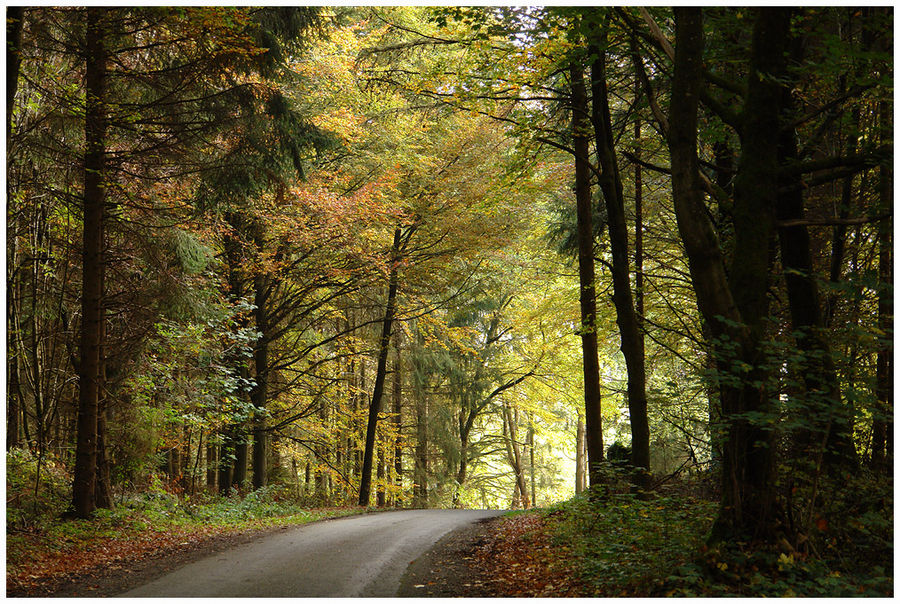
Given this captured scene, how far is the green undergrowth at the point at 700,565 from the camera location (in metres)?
4.67

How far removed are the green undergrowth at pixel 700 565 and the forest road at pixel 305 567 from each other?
222 cm

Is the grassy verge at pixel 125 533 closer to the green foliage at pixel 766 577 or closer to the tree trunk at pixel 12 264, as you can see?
the tree trunk at pixel 12 264

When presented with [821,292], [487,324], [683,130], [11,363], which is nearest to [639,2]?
[683,130]

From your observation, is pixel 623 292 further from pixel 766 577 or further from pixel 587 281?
pixel 766 577

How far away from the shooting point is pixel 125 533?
29.9 ft

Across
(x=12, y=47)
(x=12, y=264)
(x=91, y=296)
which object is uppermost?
(x=12, y=47)

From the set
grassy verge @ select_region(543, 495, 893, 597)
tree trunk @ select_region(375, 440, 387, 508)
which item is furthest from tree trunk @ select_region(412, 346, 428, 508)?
grassy verge @ select_region(543, 495, 893, 597)

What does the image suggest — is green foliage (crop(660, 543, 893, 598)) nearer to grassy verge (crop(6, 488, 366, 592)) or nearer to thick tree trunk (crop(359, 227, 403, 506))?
grassy verge (crop(6, 488, 366, 592))

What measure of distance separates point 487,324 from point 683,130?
61.9 feet

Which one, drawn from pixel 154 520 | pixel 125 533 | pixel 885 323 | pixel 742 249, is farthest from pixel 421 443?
pixel 742 249

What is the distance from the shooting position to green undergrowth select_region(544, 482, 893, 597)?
4668mm

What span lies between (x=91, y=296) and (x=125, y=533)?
3.67 metres

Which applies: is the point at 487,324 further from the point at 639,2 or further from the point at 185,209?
the point at 639,2

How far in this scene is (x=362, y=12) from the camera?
1602 cm
